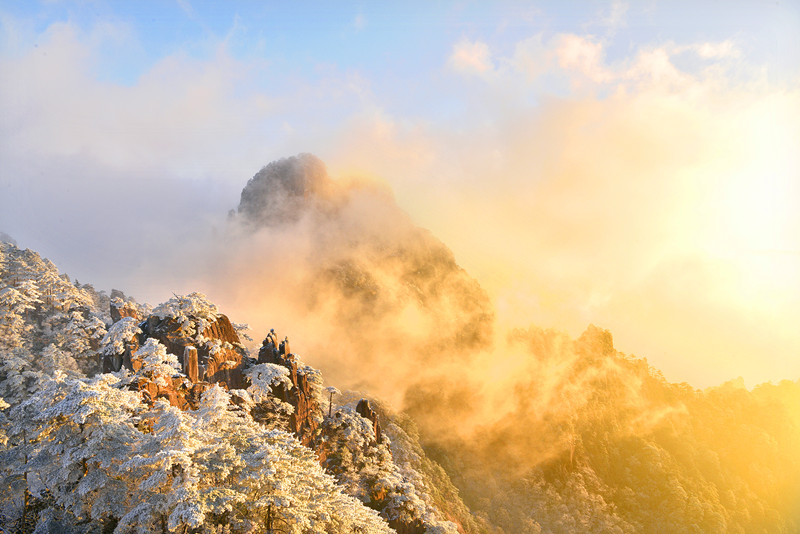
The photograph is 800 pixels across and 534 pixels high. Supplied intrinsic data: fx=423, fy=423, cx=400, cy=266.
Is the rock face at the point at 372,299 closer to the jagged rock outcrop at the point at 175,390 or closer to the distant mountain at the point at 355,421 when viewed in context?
the distant mountain at the point at 355,421

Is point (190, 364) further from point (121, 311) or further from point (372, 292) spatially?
point (372, 292)

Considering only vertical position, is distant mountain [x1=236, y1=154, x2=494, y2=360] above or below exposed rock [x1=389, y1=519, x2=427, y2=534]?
above

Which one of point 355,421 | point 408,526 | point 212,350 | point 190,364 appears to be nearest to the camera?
point 190,364

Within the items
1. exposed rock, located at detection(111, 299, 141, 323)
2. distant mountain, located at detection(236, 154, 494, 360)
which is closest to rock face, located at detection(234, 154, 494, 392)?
distant mountain, located at detection(236, 154, 494, 360)

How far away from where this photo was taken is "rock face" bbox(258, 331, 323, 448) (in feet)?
162

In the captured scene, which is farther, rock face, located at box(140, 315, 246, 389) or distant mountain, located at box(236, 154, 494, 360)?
distant mountain, located at box(236, 154, 494, 360)

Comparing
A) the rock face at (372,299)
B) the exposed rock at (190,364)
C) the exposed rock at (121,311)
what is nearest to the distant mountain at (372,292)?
the rock face at (372,299)

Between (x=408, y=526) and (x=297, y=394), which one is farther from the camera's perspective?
(x=408, y=526)

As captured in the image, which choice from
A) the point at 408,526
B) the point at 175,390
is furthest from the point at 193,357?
the point at 408,526

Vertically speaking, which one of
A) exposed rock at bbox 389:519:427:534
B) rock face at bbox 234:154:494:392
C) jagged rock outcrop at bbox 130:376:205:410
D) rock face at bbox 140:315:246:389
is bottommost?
exposed rock at bbox 389:519:427:534

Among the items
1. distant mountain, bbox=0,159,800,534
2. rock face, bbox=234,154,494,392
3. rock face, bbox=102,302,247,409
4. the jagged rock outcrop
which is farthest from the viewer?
rock face, bbox=234,154,494,392

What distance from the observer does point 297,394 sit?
1965 inches

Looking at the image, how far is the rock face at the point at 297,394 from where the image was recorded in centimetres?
4934

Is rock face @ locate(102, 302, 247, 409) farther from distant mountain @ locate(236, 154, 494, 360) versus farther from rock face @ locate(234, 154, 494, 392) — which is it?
distant mountain @ locate(236, 154, 494, 360)
